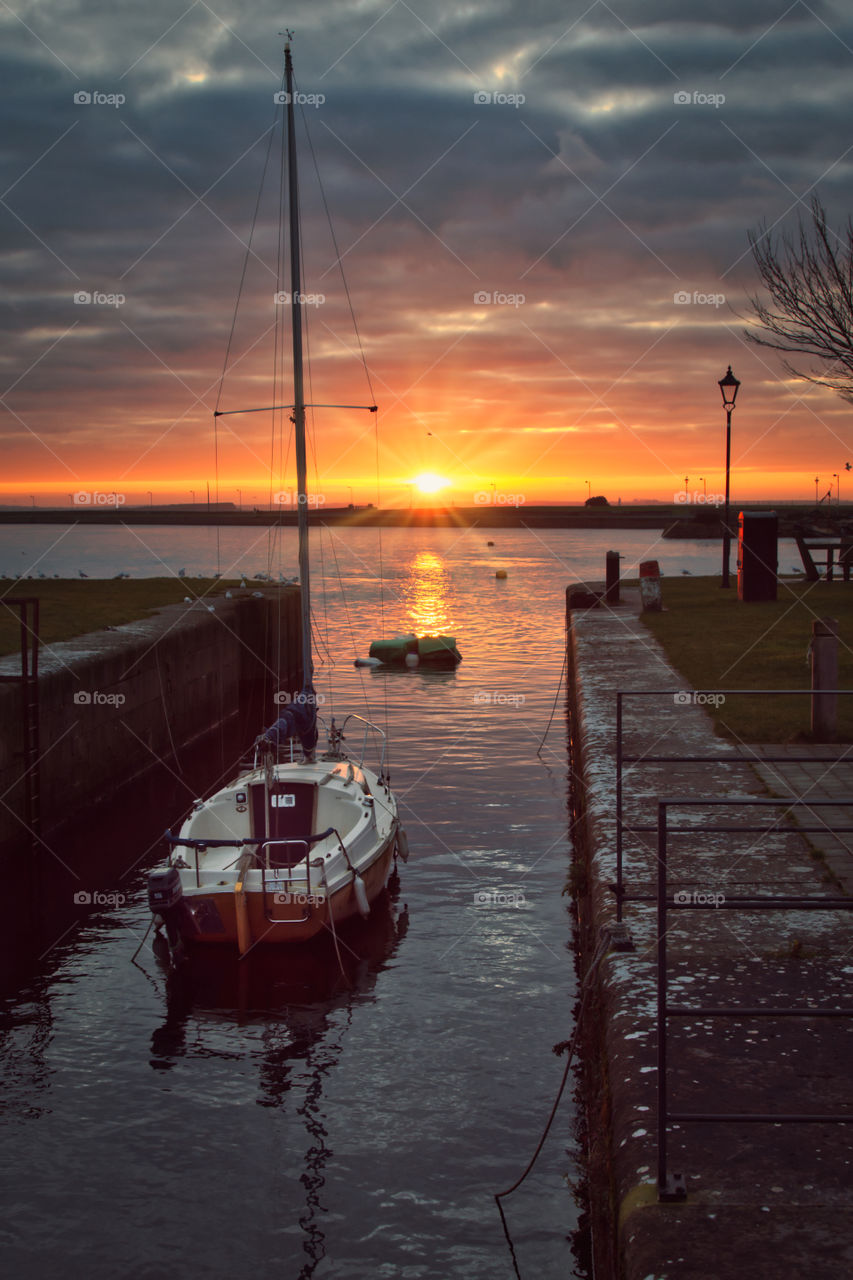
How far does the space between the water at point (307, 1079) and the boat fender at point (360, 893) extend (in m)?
0.35

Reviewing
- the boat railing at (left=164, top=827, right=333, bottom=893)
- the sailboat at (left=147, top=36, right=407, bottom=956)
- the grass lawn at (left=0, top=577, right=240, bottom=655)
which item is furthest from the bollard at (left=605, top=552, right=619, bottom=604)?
the boat railing at (left=164, top=827, right=333, bottom=893)

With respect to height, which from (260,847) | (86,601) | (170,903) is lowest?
(170,903)

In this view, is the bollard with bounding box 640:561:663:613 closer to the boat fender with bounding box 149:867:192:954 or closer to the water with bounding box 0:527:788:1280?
the water with bounding box 0:527:788:1280

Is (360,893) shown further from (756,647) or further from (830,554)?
(830,554)

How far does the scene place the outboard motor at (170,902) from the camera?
10344 mm

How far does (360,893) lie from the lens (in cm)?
1147

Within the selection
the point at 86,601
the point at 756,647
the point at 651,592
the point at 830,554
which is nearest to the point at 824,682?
the point at 756,647

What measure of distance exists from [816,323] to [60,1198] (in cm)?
2167

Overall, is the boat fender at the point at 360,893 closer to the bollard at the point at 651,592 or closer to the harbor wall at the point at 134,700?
the harbor wall at the point at 134,700

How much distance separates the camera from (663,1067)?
13.2 ft

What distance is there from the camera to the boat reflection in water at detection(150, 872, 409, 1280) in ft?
24.3

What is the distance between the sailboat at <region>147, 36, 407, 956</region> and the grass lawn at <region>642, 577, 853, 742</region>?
423 cm

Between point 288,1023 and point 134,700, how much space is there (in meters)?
10.6

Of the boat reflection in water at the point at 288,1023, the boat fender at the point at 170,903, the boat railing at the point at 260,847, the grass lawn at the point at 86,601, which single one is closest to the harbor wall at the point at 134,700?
the grass lawn at the point at 86,601
